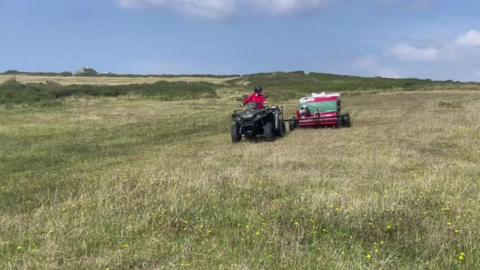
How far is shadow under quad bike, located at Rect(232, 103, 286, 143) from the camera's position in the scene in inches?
661

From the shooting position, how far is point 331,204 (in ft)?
21.7

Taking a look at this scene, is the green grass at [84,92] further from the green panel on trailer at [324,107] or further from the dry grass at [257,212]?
the dry grass at [257,212]

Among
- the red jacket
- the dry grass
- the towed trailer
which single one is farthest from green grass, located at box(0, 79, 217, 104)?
the dry grass

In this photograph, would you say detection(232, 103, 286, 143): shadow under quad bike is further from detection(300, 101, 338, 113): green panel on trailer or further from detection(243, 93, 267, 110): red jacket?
detection(300, 101, 338, 113): green panel on trailer

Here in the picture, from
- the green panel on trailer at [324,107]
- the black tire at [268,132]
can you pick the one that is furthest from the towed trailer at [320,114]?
the black tire at [268,132]

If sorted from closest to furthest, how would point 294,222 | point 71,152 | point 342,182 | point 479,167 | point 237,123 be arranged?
point 294,222
point 342,182
point 479,167
point 71,152
point 237,123

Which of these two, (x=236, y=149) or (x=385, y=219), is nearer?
(x=385, y=219)

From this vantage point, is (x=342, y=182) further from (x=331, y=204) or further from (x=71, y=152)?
(x=71, y=152)

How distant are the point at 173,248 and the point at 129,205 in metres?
1.73

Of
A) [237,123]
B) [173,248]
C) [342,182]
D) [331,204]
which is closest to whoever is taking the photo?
[173,248]

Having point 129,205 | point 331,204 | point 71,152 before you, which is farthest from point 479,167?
point 71,152

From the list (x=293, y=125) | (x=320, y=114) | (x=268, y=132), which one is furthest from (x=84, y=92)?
(x=268, y=132)

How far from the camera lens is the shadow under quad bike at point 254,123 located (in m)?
16.8

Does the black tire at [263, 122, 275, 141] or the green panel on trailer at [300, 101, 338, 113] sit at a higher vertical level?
the green panel on trailer at [300, 101, 338, 113]
